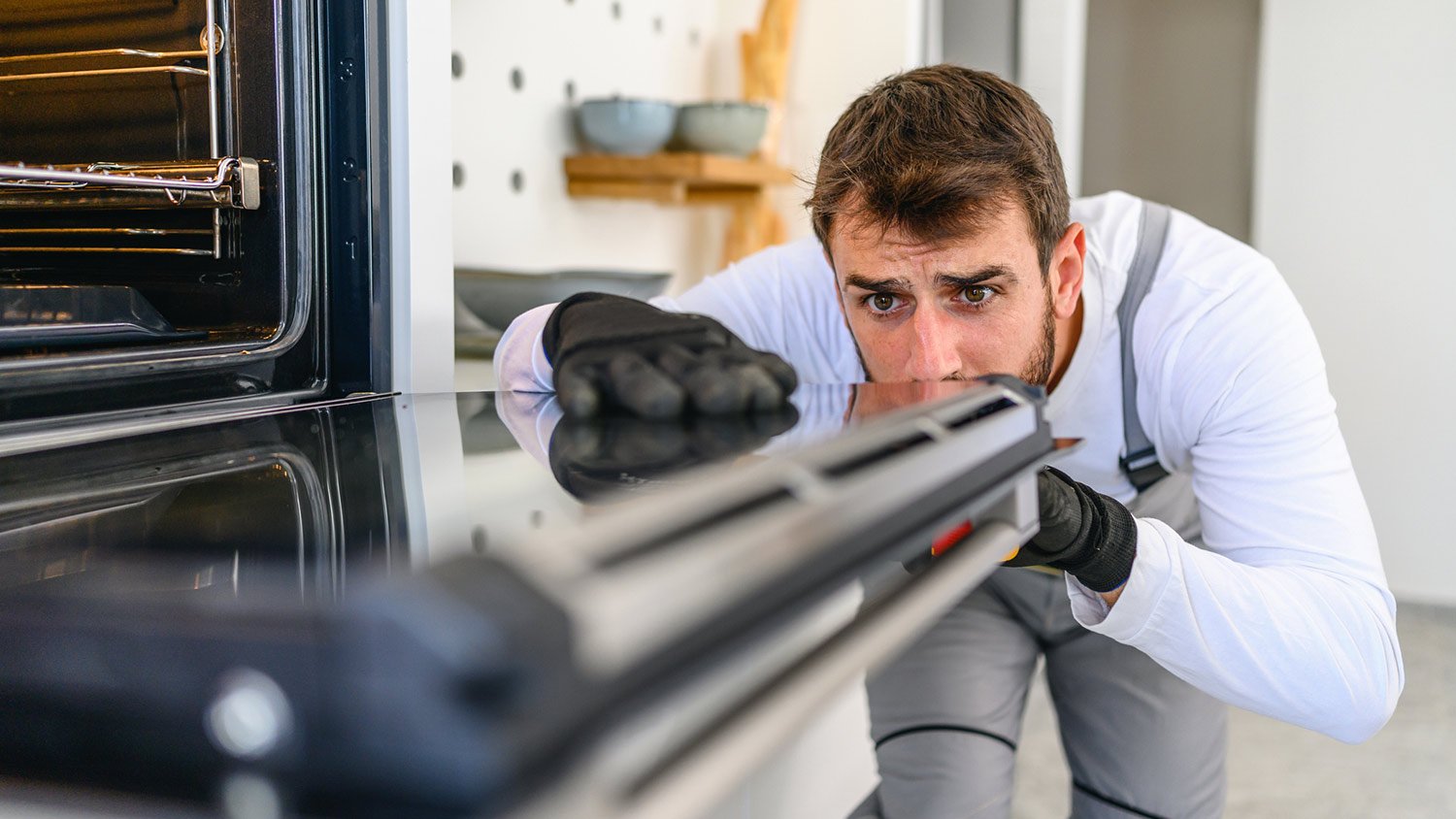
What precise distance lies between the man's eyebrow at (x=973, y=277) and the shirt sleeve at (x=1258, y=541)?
229 mm

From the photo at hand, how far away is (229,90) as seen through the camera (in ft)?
3.12

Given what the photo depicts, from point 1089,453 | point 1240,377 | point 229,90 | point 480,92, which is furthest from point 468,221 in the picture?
point 1240,377

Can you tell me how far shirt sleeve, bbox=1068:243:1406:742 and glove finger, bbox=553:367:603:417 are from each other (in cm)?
49

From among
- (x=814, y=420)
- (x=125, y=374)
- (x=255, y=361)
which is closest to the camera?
(x=814, y=420)

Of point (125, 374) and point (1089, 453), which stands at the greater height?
point (125, 374)

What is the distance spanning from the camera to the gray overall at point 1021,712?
4.52 feet

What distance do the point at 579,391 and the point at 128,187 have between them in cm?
48

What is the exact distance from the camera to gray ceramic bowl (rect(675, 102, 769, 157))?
5.79ft

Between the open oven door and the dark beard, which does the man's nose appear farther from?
the open oven door

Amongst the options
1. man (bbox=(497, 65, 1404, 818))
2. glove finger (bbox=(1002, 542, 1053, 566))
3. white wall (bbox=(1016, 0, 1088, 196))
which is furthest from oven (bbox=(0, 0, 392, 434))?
white wall (bbox=(1016, 0, 1088, 196))

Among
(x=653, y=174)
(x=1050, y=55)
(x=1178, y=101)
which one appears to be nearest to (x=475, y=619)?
(x=653, y=174)

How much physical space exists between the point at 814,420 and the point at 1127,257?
832 mm

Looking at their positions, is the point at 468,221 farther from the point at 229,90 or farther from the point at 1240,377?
the point at 1240,377

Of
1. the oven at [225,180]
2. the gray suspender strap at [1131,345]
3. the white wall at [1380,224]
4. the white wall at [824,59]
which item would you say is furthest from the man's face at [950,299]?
the white wall at [1380,224]
